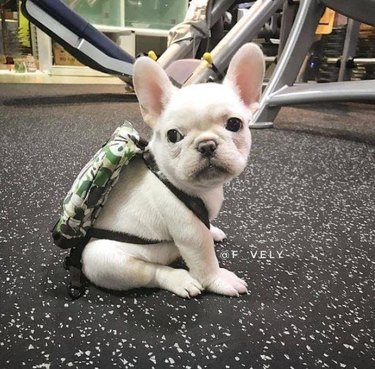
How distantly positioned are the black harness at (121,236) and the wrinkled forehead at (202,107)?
0.09 meters

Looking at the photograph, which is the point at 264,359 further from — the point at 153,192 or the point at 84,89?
the point at 84,89

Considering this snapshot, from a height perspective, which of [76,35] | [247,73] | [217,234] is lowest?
[217,234]

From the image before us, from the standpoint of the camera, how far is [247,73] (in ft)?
1.98

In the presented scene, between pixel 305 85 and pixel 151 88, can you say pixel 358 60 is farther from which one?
pixel 151 88

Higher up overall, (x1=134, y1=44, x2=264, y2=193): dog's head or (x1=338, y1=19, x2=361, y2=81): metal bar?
(x1=134, y1=44, x2=264, y2=193): dog's head

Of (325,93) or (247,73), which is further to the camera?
(325,93)

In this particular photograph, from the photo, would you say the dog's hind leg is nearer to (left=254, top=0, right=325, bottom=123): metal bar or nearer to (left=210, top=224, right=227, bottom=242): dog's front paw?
(left=210, top=224, right=227, bottom=242): dog's front paw

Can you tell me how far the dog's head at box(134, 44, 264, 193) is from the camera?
524 millimetres

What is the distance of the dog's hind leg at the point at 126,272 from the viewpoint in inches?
22.2

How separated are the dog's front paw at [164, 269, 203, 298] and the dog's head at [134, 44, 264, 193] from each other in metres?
0.13

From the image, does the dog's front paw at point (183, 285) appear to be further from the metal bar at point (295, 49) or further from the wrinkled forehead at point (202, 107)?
the metal bar at point (295, 49)

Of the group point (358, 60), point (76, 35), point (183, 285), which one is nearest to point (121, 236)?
point (183, 285)

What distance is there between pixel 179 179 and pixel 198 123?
3.3 inches

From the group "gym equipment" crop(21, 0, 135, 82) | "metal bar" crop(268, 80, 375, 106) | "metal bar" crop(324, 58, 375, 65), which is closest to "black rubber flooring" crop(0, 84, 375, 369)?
"metal bar" crop(268, 80, 375, 106)
